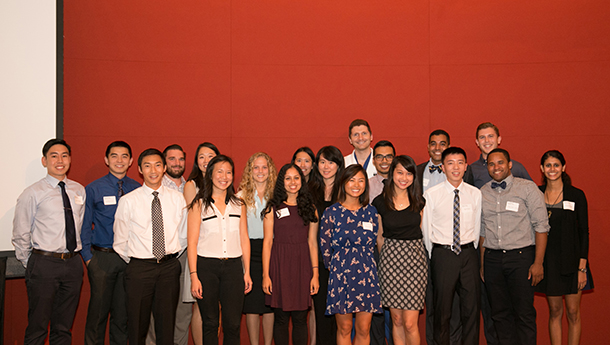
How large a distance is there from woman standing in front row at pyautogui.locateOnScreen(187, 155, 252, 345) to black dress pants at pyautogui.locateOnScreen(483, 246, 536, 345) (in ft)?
6.94

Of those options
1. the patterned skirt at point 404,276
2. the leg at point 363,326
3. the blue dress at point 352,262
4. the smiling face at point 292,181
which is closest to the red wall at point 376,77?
the smiling face at point 292,181

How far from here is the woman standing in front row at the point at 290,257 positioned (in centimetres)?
320

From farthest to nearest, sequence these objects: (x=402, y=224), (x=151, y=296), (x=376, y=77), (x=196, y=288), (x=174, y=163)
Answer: (x=376, y=77) → (x=174, y=163) → (x=402, y=224) → (x=151, y=296) → (x=196, y=288)

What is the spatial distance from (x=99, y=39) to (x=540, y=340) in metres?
5.73

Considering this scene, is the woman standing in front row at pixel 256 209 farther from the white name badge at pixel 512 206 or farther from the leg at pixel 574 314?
the leg at pixel 574 314

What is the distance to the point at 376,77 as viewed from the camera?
4531 millimetres

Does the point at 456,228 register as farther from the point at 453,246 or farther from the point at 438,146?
the point at 438,146

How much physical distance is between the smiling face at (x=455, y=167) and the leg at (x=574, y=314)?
5.14 ft

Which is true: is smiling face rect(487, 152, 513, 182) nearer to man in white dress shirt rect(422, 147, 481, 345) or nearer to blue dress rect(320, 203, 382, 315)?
man in white dress shirt rect(422, 147, 481, 345)

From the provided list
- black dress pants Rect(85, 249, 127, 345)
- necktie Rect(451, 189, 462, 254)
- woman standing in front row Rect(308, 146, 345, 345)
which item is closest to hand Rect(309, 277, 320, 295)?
woman standing in front row Rect(308, 146, 345, 345)

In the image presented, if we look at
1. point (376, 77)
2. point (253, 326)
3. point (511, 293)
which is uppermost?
point (376, 77)

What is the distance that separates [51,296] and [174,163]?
1.48 meters

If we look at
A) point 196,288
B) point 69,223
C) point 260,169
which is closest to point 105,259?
point 69,223

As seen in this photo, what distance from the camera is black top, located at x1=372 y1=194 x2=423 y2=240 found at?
3.23 meters
